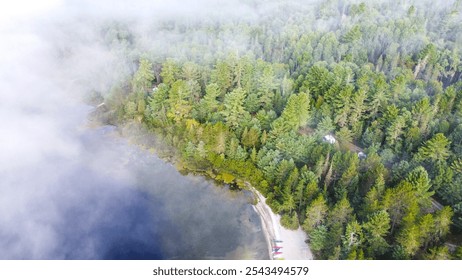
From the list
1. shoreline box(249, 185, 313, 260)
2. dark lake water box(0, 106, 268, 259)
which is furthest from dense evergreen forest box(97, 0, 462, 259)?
dark lake water box(0, 106, 268, 259)

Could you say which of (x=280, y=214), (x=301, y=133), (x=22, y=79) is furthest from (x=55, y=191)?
(x=22, y=79)

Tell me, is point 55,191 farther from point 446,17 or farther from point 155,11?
point 446,17

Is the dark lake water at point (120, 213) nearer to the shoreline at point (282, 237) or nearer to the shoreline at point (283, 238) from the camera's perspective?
the shoreline at point (282, 237)

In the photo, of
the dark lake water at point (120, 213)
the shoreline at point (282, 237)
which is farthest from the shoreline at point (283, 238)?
the dark lake water at point (120, 213)

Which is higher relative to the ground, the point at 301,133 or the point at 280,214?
the point at 301,133

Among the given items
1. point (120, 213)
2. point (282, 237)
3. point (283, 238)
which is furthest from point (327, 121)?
point (120, 213)

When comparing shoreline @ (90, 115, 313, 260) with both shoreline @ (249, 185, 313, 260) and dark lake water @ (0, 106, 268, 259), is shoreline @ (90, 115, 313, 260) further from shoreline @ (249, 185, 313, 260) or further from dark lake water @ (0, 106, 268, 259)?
dark lake water @ (0, 106, 268, 259)
